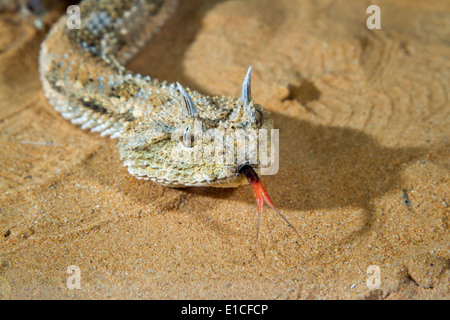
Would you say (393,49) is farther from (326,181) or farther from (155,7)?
(155,7)

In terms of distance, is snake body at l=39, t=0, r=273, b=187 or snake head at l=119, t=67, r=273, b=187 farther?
snake body at l=39, t=0, r=273, b=187

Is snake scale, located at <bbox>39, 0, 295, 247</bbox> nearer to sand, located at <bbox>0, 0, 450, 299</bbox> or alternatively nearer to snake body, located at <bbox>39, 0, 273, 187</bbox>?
snake body, located at <bbox>39, 0, 273, 187</bbox>

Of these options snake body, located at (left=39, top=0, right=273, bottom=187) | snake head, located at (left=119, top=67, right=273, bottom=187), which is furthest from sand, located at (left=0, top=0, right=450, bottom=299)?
snake head, located at (left=119, top=67, right=273, bottom=187)

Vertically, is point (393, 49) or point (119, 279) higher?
point (393, 49)

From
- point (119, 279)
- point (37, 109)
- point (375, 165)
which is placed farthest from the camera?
point (37, 109)

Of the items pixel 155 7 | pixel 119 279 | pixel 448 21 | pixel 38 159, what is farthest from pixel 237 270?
pixel 448 21

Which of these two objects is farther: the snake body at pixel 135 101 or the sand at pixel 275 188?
the snake body at pixel 135 101

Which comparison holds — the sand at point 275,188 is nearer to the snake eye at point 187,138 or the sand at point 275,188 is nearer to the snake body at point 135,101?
the snake body at point 135,101

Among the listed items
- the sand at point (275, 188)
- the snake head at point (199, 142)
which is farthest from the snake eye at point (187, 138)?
the sand at point (275, 188)
